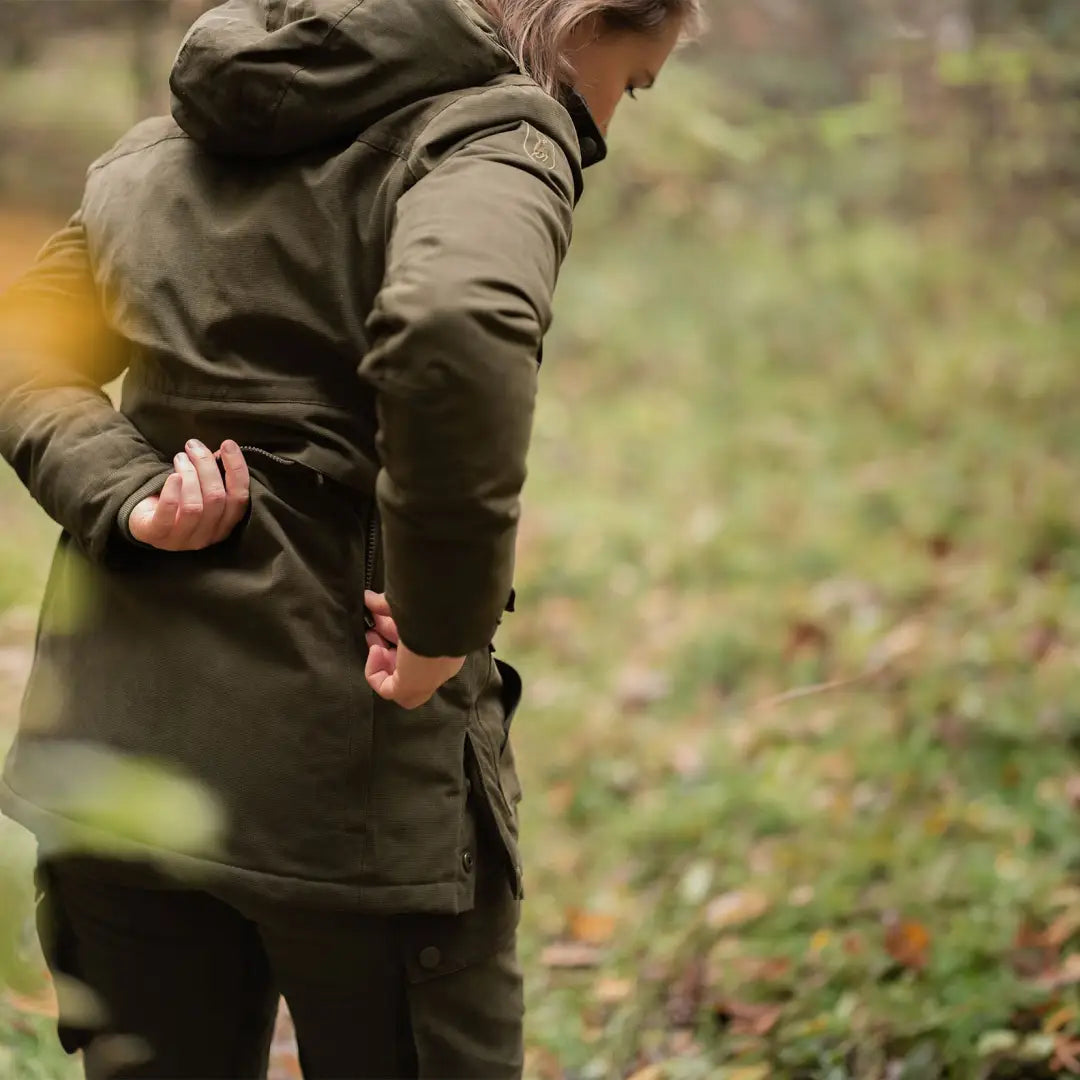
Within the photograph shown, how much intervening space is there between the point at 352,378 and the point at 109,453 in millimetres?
369

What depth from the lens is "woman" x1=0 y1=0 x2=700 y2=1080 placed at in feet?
5.67

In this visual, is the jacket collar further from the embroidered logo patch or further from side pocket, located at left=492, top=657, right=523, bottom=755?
side pocket, located at left=492, top=657, right=523, bottom=755

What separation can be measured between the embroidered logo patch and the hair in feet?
0.60

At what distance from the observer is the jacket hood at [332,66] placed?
173 cm

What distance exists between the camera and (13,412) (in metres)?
2.00

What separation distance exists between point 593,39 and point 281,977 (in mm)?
1381

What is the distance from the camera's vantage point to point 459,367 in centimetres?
147

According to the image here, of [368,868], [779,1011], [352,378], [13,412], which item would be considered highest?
[352,378]

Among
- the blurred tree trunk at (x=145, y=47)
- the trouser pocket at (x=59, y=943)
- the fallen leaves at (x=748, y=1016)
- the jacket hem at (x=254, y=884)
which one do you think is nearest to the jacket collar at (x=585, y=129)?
the jacket hem at (x=254, y=884)

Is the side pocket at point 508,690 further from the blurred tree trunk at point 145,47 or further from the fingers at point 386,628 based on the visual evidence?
the blurred tree trunk at point 145,47

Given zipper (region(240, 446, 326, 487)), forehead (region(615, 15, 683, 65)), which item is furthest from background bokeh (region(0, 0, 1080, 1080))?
forehead (region(615, 15, 683, 65))

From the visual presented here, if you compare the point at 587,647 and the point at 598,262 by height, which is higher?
the point at 587,647

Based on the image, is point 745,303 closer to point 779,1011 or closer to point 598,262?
point 598,262

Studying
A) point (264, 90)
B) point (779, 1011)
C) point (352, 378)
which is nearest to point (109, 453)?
point (352, 378)
